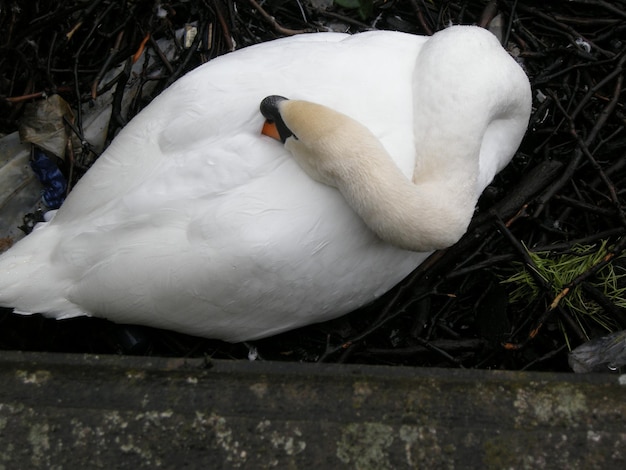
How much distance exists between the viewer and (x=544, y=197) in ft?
10.5

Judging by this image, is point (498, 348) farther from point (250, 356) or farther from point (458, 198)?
point (250, 356)

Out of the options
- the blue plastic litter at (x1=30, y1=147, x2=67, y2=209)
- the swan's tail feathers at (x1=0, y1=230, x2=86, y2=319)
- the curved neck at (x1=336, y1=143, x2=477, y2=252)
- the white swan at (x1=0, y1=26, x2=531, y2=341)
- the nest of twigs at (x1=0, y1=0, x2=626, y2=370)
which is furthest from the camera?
the blue plastic litter at (x1=30, y1=147, x2=67, y2=209)

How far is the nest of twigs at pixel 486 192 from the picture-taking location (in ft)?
10.1

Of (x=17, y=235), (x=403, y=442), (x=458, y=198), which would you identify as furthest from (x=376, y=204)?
(x=17, y=235)

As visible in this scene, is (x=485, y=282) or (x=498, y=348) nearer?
(x=498, y=348)

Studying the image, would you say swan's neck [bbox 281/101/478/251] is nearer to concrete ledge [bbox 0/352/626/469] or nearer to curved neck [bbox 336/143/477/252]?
curved neck [bbox 336/143/477/252]

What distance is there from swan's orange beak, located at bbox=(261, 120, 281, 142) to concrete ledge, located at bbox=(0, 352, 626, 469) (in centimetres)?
88

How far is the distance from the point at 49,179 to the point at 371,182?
6.19ft

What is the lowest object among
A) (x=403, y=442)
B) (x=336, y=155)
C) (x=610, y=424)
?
(x=610, y=424)

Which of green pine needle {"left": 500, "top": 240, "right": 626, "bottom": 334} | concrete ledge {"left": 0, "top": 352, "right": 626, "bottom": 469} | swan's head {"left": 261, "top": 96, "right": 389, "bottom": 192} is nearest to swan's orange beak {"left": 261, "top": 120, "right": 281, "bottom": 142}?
swan's head {"left": 261, "top": 96, "right": 389, "bottom": 192}

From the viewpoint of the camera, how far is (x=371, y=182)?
2.24 m

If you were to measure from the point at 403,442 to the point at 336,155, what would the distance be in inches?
37.2

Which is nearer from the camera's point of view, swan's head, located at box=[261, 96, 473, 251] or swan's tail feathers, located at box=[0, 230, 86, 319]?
swan's head, located at box=[261, 96, 473, 251]

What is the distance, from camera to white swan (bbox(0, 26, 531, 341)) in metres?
2.36
